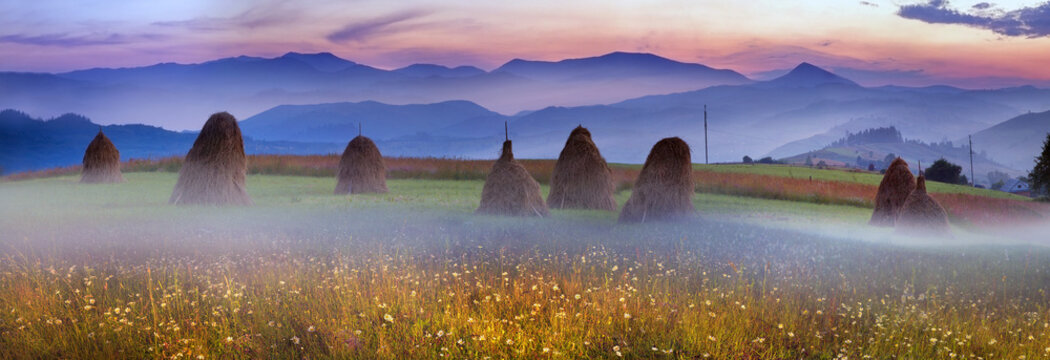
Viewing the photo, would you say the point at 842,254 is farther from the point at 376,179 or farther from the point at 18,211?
the point at 18,211

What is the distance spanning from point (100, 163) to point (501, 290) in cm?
3483

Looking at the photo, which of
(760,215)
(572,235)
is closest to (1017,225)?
(760,215)

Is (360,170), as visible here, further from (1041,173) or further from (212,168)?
(1041,173)

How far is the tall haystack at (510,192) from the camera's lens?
21219 millimetres

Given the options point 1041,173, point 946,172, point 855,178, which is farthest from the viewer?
point 946,172

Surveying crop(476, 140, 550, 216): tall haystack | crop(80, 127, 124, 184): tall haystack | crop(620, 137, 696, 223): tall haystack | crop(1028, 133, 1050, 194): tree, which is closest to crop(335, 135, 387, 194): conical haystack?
crop(476, 140, 550, 216): tall haystack

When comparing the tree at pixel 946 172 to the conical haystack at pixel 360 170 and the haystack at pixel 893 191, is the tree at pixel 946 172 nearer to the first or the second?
the haystack at pixel 893 191

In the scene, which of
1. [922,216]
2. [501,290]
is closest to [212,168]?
[501,290]

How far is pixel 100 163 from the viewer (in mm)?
35656

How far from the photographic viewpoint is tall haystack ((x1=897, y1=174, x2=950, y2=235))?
18.0 meters

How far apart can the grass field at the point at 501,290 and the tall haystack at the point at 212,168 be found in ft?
11.0

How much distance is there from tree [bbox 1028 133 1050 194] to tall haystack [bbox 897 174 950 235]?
1718 inches

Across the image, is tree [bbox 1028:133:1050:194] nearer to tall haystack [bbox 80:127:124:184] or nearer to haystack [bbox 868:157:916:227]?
haystack [bbox 868:157:916:227]

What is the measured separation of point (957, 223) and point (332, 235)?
2534cm
